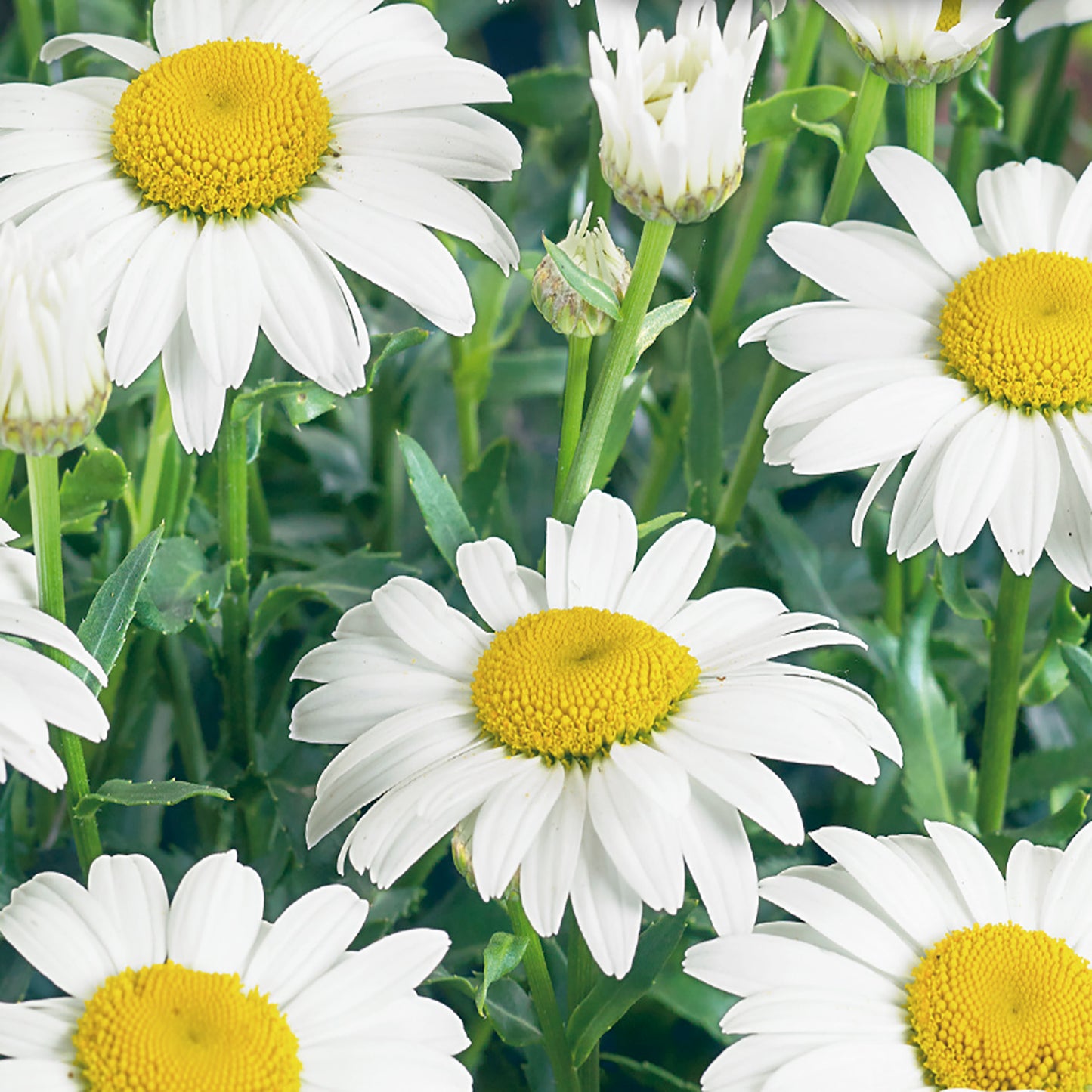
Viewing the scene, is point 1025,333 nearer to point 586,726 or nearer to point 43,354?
point 586,726

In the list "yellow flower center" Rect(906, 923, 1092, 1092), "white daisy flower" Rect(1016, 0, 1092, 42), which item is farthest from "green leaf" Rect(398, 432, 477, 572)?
"white daisy flower" Rect(1016, 0, 1092, 42)

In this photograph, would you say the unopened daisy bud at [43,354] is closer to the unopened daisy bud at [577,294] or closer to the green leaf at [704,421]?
the unopened daisy bud at [577,294]

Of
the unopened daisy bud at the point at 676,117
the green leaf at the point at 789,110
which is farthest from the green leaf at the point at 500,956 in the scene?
the green leaf at the point at 789,110

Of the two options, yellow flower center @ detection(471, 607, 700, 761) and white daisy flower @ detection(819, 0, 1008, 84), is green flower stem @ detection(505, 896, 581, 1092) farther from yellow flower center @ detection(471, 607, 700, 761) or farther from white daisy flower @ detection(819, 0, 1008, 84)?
white daisy flower @ detection(819, 0, 1008, 84)

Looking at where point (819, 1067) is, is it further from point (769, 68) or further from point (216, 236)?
point (769, 68)

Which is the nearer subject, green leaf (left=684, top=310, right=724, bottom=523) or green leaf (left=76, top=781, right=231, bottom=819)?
green leaf (left=76, top=781, right=231, bottom=819)
